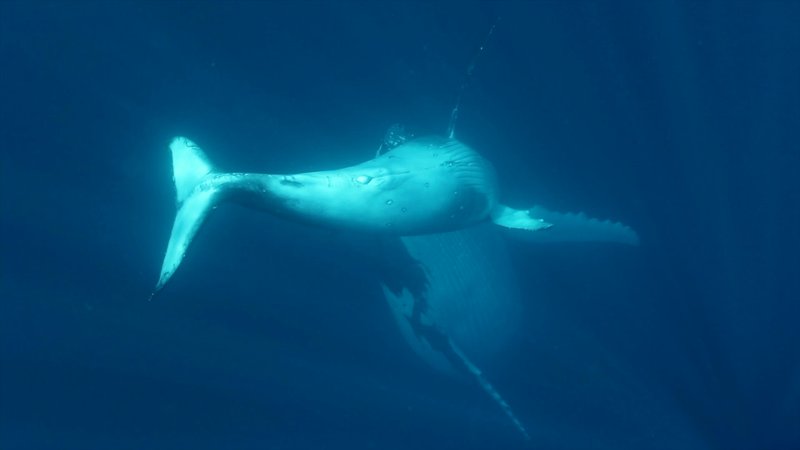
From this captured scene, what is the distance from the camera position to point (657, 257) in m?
9.93

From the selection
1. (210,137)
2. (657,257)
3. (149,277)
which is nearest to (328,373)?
(149,277)

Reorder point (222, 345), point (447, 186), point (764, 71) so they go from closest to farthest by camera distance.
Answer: point (447, 186)
point (764, 71)
point (222, 345)

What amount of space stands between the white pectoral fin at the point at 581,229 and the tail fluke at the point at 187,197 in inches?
181

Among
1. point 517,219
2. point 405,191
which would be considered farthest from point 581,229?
point 405,191

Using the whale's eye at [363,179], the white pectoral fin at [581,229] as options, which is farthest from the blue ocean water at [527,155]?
the whale's eye at [363,179]

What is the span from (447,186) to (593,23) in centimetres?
320

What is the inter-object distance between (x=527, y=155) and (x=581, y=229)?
1477 millimetres

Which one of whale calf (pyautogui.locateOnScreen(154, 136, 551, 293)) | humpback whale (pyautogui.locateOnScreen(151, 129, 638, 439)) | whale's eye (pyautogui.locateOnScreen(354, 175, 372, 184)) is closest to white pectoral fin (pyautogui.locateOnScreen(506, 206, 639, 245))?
humpback whale (pyautogui.locateOnScreen(151, 129, 638, 439))

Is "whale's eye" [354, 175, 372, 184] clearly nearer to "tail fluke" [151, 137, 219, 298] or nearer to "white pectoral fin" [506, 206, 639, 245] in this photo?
"tail fluke" [151, 137, 219, 298]

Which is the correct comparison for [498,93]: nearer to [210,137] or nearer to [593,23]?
[593,23]

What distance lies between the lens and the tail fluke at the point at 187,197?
5434 millimetres

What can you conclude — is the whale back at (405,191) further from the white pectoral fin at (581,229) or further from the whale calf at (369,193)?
the white pectoral fin at (581,229)

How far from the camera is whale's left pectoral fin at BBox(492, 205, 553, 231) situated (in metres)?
8.23

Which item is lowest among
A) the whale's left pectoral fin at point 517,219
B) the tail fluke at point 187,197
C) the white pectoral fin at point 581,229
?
the tail fluke at point 187,197
